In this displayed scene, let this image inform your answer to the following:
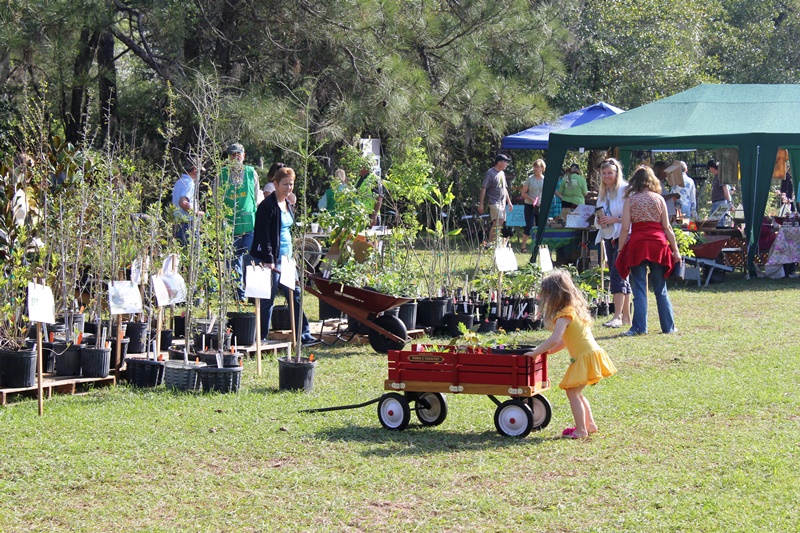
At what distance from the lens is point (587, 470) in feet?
17.5

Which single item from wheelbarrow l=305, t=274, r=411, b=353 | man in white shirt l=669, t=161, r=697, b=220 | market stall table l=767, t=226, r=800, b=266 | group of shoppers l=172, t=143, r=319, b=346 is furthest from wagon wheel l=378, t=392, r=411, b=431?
man in white shirt l=669, t=161, r=697, b=220

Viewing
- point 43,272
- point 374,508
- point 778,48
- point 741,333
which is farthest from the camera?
point 778,48

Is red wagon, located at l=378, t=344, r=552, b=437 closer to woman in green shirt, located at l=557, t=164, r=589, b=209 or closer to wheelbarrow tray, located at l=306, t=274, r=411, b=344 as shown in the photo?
wheelbarrow tray, located at l=306, t=274, r=411, b=344

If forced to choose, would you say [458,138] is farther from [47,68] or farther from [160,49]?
[47,68]

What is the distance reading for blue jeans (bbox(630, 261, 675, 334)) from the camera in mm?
10070

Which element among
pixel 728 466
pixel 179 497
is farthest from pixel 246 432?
pixel 728 466

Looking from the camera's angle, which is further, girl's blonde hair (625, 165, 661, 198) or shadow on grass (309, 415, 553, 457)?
girl's blonde hair (625, 165, 661, 198)

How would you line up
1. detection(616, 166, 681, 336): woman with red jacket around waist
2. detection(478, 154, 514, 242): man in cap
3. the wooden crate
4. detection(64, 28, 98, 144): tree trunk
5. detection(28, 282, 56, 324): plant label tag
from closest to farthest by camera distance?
detection(28, 282, 56, 324): plant label tag
the wooden crate
detection(616, 166, 681, 336): woman with red jacket around waist
detection(64, 28, 98, 144): tree trunk
detection(478, 154, 514, 242): man in cap

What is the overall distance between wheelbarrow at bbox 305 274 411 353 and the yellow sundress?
2927 millimetres

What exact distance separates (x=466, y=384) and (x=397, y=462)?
34.0 inches

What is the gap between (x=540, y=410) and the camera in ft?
20.5

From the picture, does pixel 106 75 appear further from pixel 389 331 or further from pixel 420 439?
pixel 420 439

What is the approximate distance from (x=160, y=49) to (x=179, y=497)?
1029cm

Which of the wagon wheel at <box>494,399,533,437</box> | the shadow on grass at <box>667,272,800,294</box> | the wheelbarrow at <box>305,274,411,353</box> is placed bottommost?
the wagon wheel at <box>494,399,533,437</box>
